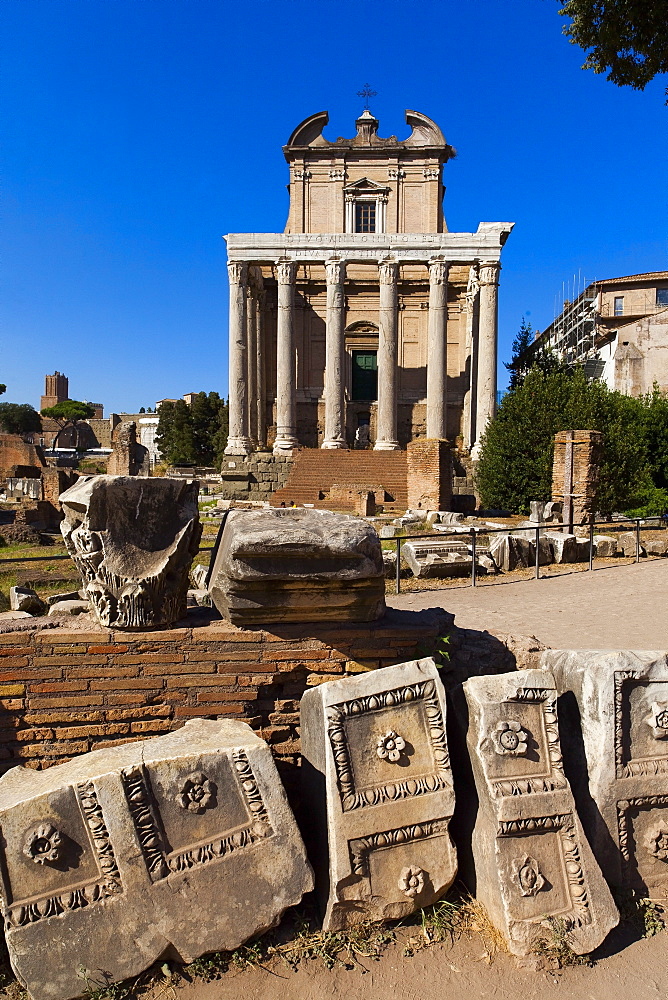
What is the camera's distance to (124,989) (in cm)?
246

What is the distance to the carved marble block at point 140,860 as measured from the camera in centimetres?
243

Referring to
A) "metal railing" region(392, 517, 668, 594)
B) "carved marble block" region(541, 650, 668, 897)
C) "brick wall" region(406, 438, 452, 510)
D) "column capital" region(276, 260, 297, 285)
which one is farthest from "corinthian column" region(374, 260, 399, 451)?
"carved marble block" region(541, 650, 668, 897)

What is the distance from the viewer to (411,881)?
2795 millimetres

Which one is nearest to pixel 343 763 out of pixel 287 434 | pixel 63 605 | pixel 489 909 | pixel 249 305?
pixel 489 909

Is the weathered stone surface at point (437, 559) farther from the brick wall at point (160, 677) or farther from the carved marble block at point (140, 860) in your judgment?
the carved marble block at point (140, 860)

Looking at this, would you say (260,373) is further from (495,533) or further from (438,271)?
(495,533)

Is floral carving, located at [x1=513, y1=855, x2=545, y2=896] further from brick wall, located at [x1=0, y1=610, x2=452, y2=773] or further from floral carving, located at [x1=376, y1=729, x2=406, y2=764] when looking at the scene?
brick wall, located at [x1=0, y1=610, x2=452, y2=773]

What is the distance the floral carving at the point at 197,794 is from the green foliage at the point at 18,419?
70.2 metres

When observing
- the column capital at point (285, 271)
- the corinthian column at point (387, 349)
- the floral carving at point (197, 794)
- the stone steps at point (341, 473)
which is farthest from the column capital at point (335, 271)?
the floral carving at point (197, 794)

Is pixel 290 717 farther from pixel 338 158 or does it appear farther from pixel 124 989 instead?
pixel 338 158

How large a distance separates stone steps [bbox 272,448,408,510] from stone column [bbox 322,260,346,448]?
65.2 inches

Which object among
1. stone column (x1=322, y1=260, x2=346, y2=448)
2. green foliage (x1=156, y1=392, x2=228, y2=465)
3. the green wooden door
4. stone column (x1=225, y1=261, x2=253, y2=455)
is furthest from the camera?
green foliage (x1=156, y1=392, x2=228, y2=465)

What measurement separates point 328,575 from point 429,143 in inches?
1236

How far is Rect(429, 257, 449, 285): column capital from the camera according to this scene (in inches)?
978
